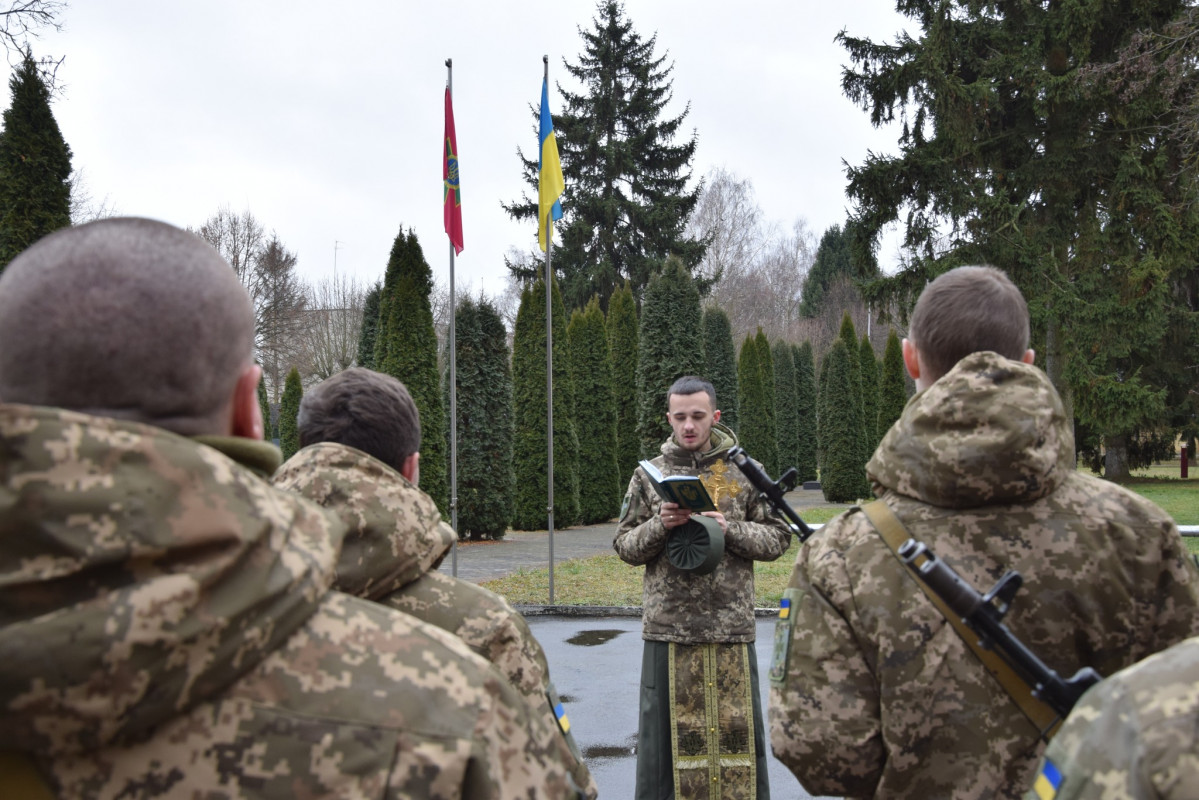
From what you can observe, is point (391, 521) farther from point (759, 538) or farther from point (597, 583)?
point (597, 583)

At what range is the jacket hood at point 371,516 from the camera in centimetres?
189

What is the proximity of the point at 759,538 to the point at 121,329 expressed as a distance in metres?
3.63

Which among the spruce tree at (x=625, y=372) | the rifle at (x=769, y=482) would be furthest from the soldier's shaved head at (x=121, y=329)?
the spruce tree at (x=625, y=372)

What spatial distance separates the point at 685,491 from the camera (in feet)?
13.1

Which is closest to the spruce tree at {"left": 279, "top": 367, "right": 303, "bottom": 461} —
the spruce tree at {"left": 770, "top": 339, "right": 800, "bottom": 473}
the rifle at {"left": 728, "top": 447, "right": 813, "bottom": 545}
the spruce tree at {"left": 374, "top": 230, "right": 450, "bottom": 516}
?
the spruce tree at {"left": 374, "top": 230, "right": 450, "bottom": 516}

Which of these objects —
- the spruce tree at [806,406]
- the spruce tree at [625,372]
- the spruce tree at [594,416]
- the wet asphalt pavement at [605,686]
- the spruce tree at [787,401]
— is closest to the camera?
the wet asphalt pavement at [605,686]

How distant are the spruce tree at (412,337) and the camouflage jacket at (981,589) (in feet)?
46.8

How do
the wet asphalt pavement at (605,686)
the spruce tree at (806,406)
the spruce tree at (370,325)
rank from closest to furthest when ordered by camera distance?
the wet asphalt pavement at (605,686)
the spruce tree at (370,325)
the spruce tree at (806,406)

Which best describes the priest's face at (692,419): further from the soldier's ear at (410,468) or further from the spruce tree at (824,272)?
the spruce tree at (824,272)

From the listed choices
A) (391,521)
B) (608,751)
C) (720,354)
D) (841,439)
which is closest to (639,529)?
(608,751)

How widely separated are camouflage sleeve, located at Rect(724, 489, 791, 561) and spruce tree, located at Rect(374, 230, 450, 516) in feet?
39.0

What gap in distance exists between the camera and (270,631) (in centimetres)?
105

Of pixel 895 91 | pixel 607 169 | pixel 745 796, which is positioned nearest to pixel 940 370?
pixel 745 796

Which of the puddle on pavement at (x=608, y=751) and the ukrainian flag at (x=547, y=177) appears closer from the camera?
the puddle on pavement at (x=608, y=751)
